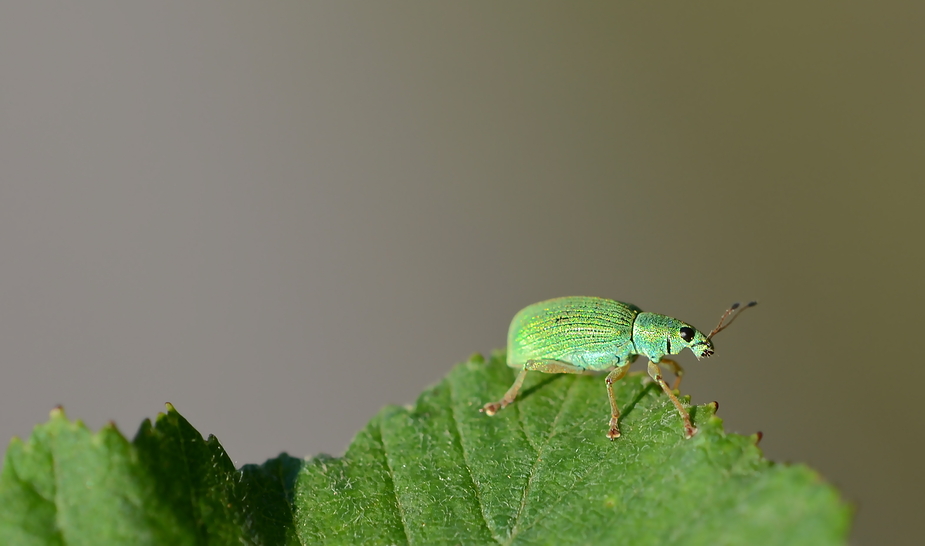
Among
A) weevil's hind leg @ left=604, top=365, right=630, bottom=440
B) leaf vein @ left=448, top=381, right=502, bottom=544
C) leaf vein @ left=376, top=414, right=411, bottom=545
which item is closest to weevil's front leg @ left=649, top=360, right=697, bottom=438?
weevil's hind leg @ left=604, top=365, right=630, bottom=440

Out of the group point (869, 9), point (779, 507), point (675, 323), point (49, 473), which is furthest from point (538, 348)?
point (869, 9)

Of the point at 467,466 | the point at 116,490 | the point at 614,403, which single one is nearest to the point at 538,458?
the point at 467,466

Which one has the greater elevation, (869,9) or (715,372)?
(869,9)

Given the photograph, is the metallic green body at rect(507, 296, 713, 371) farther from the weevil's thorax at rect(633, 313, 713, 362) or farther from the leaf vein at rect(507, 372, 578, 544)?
the leaf vein at rect(507, 372, 578, 544)

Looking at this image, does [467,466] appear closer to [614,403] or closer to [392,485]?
[392,485]

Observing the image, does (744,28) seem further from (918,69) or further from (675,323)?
(675,323)

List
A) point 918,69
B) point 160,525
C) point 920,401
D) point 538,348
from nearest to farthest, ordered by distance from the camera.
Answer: point 160,525 < point 538,348 < point 920,401 < point 918,69

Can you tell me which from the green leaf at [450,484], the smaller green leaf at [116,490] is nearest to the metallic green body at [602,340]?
the green leaf at [450,484]
